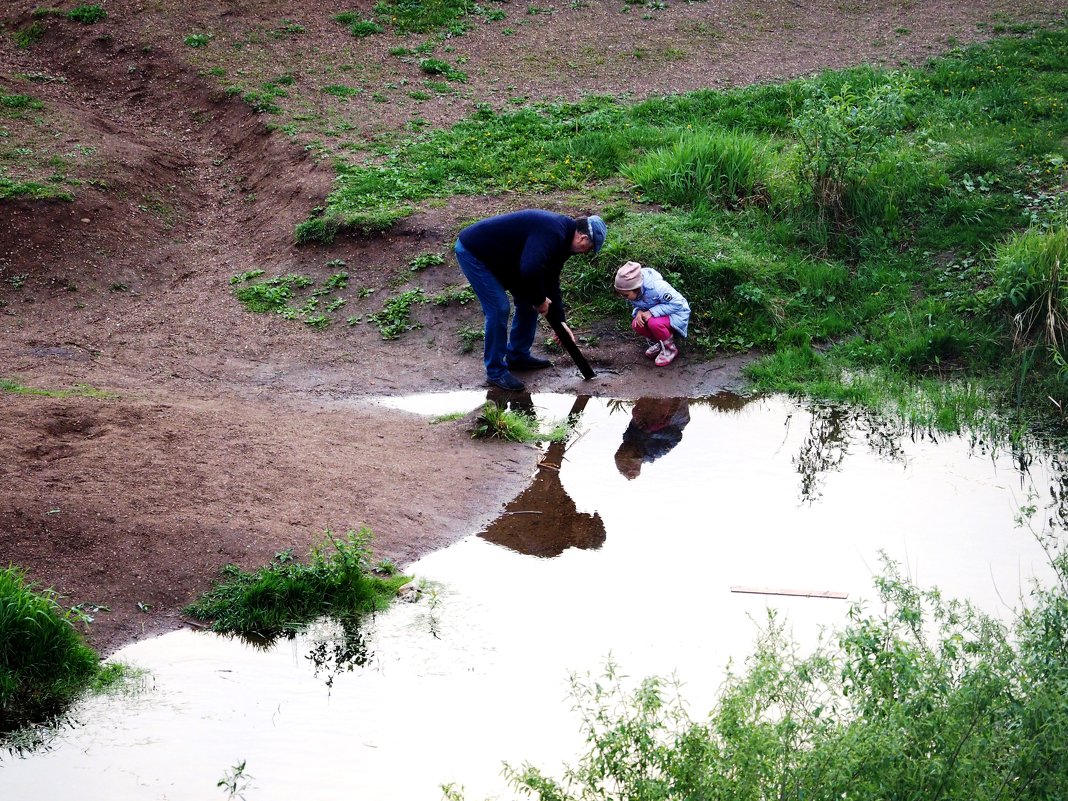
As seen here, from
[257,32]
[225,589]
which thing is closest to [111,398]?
[225,589]

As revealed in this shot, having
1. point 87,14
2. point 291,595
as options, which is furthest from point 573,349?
point 87,14

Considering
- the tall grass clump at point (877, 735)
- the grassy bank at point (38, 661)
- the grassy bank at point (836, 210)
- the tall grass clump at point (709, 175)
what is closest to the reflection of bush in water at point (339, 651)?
the grassy bank at point (38, 661)

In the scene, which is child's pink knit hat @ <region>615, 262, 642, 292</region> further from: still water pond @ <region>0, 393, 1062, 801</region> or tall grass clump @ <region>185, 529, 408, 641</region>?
tall grass clump @ <region>185, 529, 408, 641</region>

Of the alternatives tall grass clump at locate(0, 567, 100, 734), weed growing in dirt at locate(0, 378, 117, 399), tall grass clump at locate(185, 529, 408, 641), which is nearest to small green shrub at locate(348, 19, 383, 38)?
weed growing in dirt at locate(0, 378, 117, 399)

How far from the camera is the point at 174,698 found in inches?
212

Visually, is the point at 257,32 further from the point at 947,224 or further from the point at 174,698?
the point at 174,698

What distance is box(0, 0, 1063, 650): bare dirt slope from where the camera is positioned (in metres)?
6.73

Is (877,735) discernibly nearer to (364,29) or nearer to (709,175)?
(709,175)

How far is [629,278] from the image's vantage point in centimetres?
984

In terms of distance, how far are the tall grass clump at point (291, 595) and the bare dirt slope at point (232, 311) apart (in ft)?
0.65

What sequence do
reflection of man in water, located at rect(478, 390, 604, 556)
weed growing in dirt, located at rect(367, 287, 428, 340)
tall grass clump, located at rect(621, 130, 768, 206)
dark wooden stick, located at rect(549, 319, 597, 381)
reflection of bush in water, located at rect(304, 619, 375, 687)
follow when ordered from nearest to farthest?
reflection of bush in water, located at rect(304, 619, 375, 687), reflection of man in water, located at rect(478, 390, 604, 556), dark wooden stick, located at rect(549, 319, 597, 381), weed growing in dirt, located at rect(367, 287, 428, 340), tall grass clump, located at rect(621, 130, 768, 206)

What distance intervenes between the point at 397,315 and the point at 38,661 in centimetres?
583

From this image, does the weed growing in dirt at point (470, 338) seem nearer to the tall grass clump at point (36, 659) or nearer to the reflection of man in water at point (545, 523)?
the reflection of man in water at point (545, 523)

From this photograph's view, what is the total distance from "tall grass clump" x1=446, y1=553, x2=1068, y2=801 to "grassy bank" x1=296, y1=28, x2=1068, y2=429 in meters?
4.73
